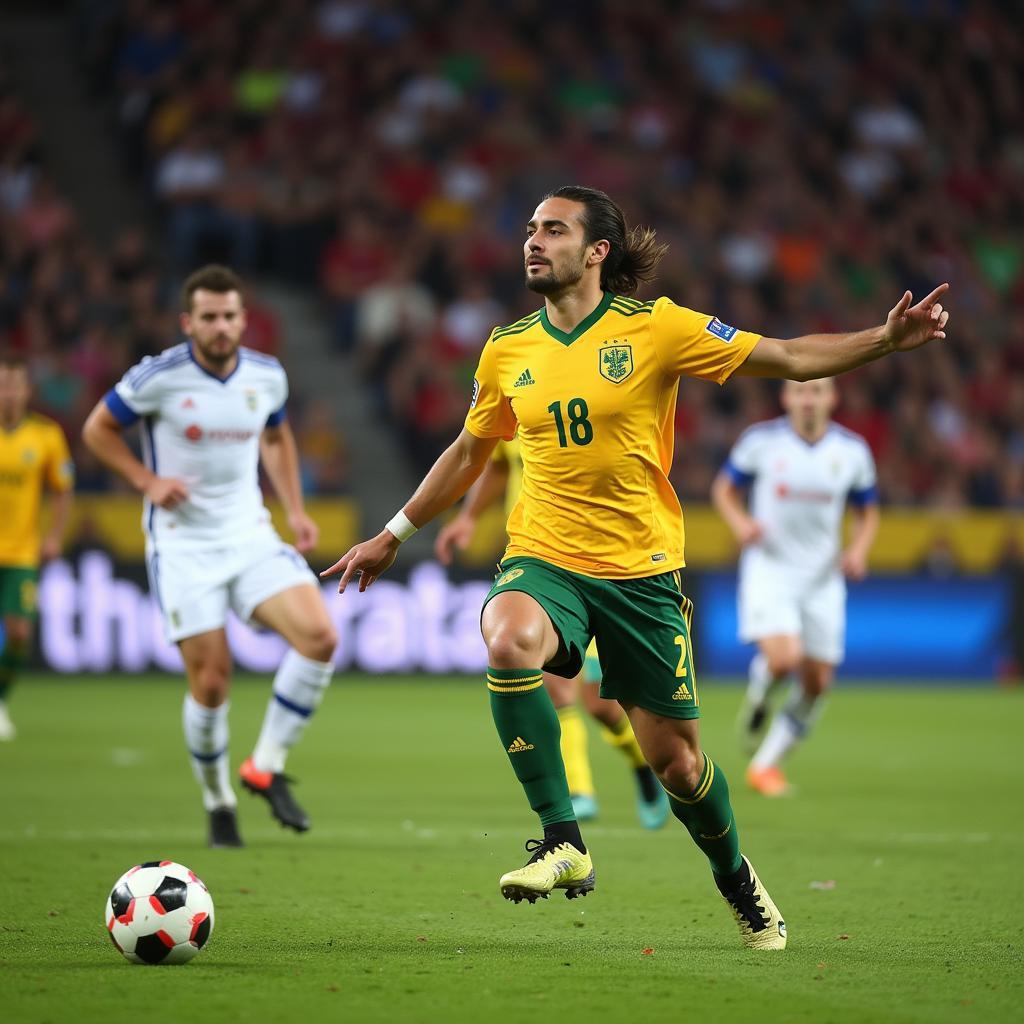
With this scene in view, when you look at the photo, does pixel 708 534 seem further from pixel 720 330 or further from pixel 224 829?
pixel 720 330

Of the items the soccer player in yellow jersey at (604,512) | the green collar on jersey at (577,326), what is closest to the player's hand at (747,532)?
the soccer player in yellow jersey at (604,512)

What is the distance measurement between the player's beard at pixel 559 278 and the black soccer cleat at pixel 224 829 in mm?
3486

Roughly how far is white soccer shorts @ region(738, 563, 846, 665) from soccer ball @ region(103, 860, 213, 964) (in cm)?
631

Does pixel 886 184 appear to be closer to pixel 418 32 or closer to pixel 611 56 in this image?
pixel 611 56

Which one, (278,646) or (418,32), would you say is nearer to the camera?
(278,646)

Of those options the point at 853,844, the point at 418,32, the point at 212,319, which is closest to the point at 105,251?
the point at 418,32

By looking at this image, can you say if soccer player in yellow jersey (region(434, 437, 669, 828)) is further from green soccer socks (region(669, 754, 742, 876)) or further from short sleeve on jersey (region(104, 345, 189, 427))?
green soccer socks (region(669, 754, 742, 876))

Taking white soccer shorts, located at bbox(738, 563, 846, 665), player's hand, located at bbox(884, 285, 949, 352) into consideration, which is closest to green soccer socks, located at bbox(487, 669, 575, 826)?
player's hand, located at bbox(884, 285, 949, 352)

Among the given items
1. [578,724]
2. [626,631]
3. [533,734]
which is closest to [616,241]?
[626,631]

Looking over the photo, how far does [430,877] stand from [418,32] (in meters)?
19.2

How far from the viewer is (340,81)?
23.7 metres

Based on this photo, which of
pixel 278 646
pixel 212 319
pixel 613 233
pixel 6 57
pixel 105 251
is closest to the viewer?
pixel 613 233

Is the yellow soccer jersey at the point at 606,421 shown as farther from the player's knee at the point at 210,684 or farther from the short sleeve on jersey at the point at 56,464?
the short sleeve on jersey at the point at 56,464

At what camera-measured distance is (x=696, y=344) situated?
5762mm
